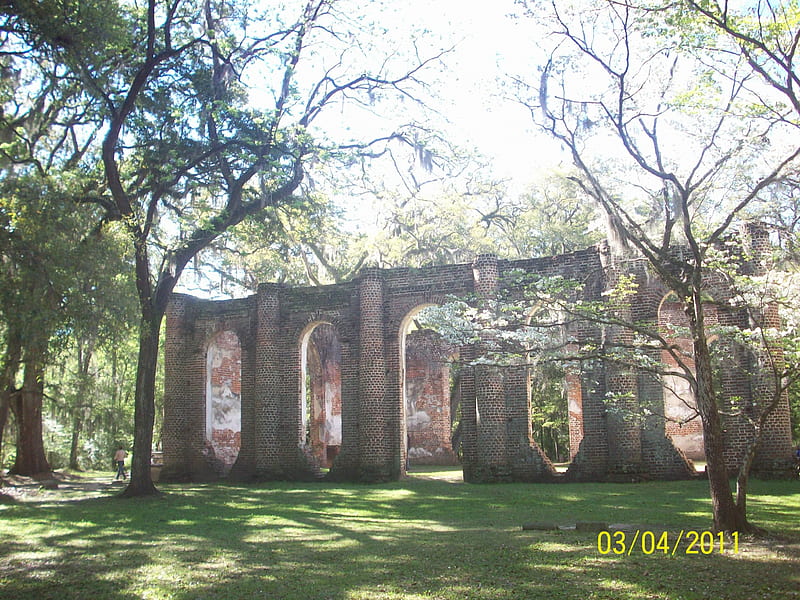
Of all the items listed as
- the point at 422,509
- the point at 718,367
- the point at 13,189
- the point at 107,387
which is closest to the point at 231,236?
the point at 107,387

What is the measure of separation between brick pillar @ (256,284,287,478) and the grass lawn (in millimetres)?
5116

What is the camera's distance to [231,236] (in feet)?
69.3

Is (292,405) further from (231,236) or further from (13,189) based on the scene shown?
(13,189)

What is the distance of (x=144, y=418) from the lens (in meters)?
16.3

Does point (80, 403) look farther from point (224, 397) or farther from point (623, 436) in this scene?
point (623, 436)

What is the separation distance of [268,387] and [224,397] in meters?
3.70

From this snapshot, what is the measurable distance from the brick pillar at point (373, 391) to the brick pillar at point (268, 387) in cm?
274

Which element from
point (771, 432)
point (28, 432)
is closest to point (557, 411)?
point (771, 432)

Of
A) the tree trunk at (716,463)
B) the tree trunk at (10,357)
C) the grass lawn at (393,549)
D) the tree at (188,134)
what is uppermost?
the tree at (188,134)

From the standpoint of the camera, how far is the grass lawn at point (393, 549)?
676 cm

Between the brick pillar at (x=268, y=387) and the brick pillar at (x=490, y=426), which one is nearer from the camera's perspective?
the brick pillar at (x=490, y=426)

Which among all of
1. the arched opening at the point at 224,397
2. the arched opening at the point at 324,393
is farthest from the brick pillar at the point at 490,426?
the arched opening at the point at 324,393
